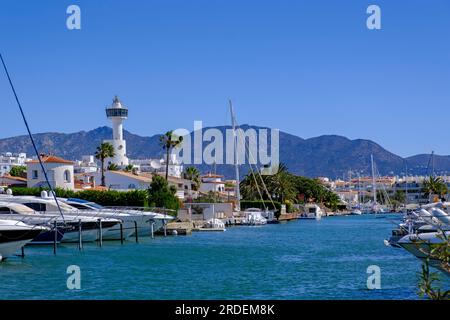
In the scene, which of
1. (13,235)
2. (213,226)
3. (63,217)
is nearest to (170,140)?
(213,226)

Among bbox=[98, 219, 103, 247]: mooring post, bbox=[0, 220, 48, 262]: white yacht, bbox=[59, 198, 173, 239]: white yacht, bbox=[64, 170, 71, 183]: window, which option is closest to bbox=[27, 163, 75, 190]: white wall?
bbox=[64, 170, 71, 183]: window

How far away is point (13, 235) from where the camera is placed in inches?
1325

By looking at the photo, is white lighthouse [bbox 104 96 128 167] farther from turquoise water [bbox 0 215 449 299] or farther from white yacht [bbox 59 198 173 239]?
turquoise water [bbox 0 215 449 299]

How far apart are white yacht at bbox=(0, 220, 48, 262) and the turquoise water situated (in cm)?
86

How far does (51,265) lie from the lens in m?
34.9

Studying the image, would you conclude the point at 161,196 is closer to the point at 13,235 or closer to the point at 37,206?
the point at 37,206

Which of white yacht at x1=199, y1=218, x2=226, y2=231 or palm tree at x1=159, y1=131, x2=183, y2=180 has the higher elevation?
palm tree at x1=159, y1=131, x2=183, y2=180

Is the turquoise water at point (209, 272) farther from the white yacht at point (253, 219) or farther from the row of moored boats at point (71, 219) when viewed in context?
the white yacht at point (253, 219)

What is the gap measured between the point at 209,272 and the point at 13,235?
930 centimetres

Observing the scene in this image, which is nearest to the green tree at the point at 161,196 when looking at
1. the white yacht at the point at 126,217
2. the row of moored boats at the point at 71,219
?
the white yacht at the point at 126,217

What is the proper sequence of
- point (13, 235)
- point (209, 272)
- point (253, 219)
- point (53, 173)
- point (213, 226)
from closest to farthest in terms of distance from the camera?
point (209, 272) < point (13, 235) < point (213, 226) < point (53, 173) < point (253, 219)

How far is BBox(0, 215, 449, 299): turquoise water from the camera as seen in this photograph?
2525cm
